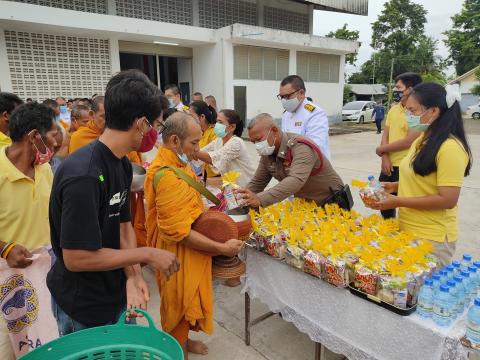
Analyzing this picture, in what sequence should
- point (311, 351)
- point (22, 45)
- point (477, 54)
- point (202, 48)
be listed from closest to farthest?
1. point (311, 351)
2. point (22, 45)
3. point (202, 48)
4. point (477, 54)

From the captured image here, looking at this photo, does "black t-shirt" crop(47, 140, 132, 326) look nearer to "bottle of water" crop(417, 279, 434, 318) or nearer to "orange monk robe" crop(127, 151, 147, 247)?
"bottle of water" crop(417, 279, 434, 318)

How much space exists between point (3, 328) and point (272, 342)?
1767 mm

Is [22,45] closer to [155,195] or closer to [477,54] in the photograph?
[155,195]

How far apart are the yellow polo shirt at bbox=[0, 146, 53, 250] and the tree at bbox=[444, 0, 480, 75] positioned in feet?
142

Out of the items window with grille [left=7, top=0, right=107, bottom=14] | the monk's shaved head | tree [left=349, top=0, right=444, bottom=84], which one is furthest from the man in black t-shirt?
tree [left=349, top=0, right=444, bottom=84]

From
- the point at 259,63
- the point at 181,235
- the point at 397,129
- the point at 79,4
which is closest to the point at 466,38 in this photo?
the point at 259,63

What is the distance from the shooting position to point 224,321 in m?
2.93

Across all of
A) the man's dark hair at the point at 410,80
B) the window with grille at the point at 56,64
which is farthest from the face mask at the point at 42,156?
the window with grille at the point at 56,64

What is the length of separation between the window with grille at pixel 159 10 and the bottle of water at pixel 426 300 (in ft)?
41.9

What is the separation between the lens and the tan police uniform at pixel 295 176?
7.68 feet

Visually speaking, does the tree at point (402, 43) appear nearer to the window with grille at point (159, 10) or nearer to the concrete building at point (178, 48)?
the concrete building at point (178, 48)

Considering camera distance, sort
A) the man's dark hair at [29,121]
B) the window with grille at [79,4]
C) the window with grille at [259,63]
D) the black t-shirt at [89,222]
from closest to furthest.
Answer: the black t-shirt at [89,222] < the man's dark hair at [29,121] < the window with grille at [79,4] < the window with grille at [259,63]

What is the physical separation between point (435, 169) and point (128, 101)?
1.65 metres

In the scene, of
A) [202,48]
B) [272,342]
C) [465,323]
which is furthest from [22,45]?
[465,323]
